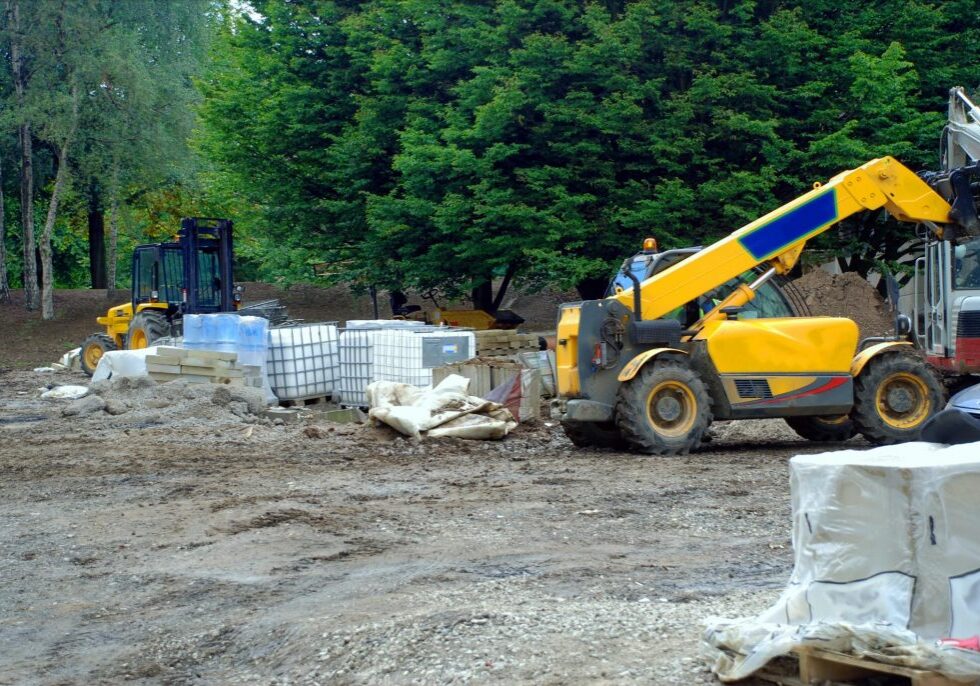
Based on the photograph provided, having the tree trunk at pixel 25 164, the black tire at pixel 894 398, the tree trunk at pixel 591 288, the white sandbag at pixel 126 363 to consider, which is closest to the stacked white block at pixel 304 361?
the white sandbag at pixel 126 363

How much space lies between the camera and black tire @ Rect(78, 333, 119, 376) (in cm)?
2691

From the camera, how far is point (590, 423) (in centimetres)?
1325

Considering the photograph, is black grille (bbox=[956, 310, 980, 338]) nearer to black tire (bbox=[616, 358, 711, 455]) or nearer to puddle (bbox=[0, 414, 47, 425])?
black tire (bbox=[616, 358, 711, 455])

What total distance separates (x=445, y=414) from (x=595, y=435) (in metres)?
2.04

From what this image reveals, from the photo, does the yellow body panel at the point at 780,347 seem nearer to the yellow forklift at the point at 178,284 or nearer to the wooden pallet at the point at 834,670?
the wooden pallet at the point at 834,670

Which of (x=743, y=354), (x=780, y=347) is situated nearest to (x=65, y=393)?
(x=743, y=354)

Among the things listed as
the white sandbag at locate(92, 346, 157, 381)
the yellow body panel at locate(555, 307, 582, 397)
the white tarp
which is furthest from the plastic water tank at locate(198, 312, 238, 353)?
the yellow body panel at locate(555, 307, 582, 397)

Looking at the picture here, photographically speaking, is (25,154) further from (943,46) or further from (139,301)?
(943,46)

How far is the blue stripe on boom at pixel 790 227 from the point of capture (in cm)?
1306

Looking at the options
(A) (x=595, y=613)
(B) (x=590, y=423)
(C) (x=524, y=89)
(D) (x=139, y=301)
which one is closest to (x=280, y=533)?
(A) (x=595, y=613)

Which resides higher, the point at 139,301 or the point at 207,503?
the point at 139,301

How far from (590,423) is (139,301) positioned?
54.2 feet

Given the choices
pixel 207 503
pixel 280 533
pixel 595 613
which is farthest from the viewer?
pixel 207 503

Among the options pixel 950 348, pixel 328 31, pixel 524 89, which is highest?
pixel 328 31
